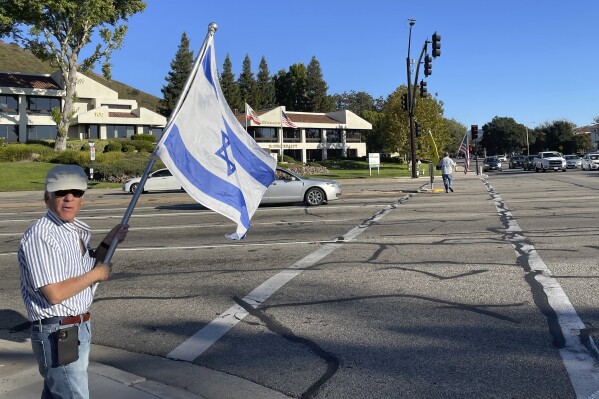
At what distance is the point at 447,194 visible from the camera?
22.1 m

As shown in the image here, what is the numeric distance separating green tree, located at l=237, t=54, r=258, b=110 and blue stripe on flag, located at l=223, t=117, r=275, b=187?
326 ft

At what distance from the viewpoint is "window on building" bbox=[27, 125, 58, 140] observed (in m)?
62.1

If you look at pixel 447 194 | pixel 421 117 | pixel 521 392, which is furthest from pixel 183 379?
pixel 421 117

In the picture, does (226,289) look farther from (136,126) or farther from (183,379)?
(136,126)

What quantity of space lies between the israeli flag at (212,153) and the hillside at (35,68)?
544 ft

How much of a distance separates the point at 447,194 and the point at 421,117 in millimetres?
36216

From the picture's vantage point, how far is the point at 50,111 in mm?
62938

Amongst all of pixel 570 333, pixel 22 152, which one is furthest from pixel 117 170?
pixel 570 333

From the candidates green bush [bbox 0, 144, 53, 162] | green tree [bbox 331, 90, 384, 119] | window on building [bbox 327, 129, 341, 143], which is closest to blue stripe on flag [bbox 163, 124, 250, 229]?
green bush [bbox 0, 144, 53, 162]

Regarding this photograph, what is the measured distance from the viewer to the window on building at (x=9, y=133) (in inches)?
2361

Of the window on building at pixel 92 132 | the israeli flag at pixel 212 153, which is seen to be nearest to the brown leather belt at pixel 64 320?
the israeli flag at pixel 212 153

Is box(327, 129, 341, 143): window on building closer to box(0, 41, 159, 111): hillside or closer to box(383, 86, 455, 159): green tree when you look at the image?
box(383, 86, 455, 159): green tree

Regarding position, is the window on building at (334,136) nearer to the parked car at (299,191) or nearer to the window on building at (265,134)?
the window on building at (265,134)

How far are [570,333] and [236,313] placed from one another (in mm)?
3441
